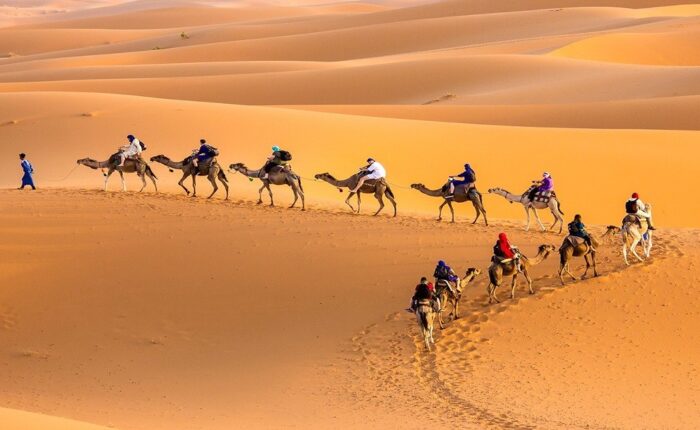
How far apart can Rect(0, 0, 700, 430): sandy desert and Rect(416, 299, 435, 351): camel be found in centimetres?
38

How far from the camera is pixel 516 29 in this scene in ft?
271

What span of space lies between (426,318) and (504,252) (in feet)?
7.35

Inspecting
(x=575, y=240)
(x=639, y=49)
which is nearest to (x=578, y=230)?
(x=575, y=240)

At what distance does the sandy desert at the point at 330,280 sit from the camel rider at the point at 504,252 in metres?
0.92

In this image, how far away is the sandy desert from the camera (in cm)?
1669

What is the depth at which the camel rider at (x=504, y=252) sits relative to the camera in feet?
62.4

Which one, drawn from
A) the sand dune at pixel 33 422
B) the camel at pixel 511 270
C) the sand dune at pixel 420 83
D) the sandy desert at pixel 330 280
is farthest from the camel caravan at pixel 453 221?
the sand dune at pixel 420 83

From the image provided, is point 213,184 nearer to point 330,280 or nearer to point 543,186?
point 330,280

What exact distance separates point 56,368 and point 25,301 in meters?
2.63

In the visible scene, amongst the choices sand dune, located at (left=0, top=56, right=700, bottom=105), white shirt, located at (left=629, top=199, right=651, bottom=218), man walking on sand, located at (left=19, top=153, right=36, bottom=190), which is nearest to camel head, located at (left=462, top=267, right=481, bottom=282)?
white shirt, located at (left=629, top=199, right=651, bottom=218)

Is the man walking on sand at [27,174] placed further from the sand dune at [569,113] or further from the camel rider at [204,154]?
the sand dune at [569,113]

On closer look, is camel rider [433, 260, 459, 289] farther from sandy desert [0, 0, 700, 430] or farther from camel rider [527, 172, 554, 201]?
camel rider [527, 172, 554, 201]

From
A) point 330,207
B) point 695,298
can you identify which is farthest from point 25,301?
point 695,298

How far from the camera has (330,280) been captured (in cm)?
2119
